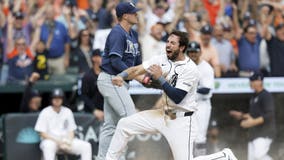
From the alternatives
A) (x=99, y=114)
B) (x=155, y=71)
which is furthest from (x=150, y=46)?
(x=155, y=71)

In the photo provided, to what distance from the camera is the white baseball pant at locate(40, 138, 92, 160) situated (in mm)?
14203

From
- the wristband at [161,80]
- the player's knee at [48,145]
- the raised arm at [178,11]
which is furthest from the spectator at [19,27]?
the wristband at [161,80]

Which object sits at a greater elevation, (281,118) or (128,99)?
(128,99)

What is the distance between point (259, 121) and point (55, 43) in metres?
3.99

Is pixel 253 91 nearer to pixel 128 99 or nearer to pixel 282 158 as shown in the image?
pixel 282 158

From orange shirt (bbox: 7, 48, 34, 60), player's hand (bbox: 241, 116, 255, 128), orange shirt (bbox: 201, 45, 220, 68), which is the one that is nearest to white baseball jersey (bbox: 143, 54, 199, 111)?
player's hand (bbox: 241, 116, 255, 128)

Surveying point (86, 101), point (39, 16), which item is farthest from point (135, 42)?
point (39, 16)

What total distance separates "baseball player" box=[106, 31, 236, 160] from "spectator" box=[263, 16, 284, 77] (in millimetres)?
6177

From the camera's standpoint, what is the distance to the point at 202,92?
540 inches

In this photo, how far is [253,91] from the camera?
15.9 metres

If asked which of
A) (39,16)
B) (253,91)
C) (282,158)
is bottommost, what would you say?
(282,158)

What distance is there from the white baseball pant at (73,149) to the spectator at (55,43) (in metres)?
2.28

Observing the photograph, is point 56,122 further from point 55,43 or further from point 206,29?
point 206,29

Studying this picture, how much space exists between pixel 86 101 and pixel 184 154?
173 inches
